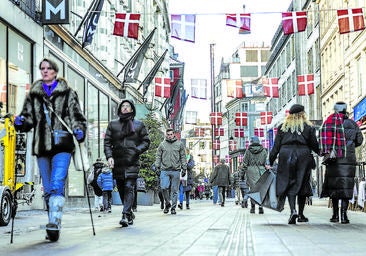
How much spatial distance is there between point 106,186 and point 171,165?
3.09m

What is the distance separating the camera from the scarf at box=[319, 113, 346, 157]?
11.4m

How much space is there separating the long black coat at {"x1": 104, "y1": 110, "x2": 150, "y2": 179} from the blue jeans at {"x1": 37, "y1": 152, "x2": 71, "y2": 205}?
275 cm

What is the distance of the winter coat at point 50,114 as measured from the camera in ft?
25.9

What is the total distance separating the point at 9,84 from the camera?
18.9 metres

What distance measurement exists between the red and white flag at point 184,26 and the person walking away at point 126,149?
11.5 metres

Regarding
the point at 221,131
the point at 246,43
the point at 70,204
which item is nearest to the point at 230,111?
the point at 246,43

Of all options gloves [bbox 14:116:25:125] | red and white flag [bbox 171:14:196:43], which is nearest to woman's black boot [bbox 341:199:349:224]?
gloves [bbox 14:116:25:125]

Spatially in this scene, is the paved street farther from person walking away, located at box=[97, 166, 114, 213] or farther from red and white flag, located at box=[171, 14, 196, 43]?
red and white flag, located at box=[171, 14, 196, 43]

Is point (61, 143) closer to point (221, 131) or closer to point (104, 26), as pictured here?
point (104, 26)

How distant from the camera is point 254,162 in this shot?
1736cm

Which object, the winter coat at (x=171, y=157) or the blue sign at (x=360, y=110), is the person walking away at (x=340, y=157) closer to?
the winter coat at (x=171, y=157)

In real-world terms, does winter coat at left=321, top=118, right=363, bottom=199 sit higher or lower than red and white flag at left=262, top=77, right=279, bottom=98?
lower

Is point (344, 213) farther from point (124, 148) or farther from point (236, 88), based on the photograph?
point (236, 88)

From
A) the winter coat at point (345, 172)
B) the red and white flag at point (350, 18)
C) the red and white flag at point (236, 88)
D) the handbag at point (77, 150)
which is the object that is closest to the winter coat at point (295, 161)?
the winter coat at point (345, 172)
